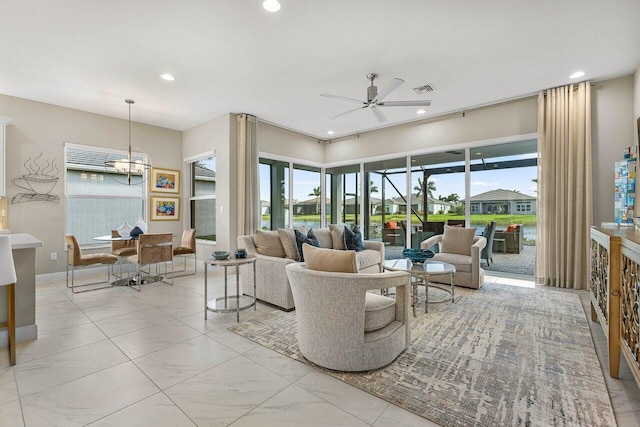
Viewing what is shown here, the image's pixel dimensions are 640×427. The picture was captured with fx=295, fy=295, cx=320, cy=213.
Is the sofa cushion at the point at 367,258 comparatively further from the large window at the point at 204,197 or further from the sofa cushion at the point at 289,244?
the large window at the point at 204,197

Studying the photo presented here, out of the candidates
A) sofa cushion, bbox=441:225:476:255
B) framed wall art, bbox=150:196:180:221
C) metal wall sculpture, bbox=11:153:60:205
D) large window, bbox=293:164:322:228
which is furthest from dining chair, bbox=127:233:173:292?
sofa cushion, bbox=441:225:476:255

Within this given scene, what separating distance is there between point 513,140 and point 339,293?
181 inches

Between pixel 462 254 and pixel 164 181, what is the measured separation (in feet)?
20.0

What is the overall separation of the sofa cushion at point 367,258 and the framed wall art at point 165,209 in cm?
440

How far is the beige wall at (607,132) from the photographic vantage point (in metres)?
4.04

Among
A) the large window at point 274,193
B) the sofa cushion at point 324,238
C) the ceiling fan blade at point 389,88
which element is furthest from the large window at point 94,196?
the ceiling fan blade at point 389,88

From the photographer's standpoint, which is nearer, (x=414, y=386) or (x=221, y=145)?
(x=414, y=386)

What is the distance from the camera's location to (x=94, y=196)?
18.4ft

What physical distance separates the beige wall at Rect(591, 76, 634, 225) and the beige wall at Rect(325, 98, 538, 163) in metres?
0.75

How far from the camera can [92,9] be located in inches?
106

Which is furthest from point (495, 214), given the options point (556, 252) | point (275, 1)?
point (275, 1)

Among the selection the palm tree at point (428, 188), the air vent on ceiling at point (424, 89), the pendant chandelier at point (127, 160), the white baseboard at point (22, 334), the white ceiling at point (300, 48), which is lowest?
the white baseboard at point (22, 334)

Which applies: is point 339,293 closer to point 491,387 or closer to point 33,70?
point 491,387

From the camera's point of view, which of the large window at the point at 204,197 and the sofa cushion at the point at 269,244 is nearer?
the sofa cushion at the point at 269,244
